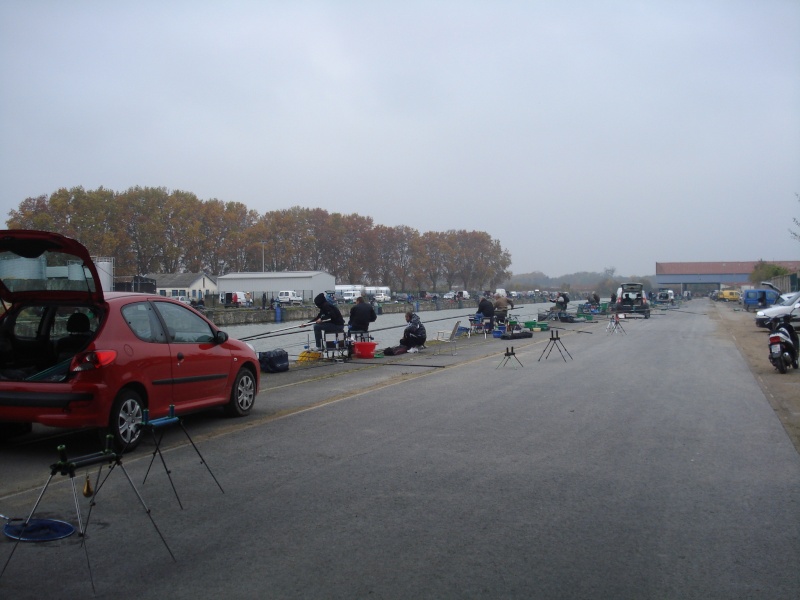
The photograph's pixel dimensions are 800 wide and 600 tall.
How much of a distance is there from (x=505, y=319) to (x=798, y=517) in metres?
24.8

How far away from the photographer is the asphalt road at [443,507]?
14.2 feet

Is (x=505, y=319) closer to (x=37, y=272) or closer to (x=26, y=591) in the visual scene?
(x=37, y=272)

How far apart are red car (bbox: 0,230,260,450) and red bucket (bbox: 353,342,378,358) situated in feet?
31.3

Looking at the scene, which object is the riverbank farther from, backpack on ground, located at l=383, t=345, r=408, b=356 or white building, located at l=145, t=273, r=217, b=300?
backpack on ground, located at l=383, t=345, r=408, b=356

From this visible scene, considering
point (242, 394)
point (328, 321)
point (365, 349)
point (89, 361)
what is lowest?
point (365, 349)

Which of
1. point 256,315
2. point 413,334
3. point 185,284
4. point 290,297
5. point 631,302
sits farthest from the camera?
point 290,297

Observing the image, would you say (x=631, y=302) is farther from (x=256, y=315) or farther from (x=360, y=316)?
(x=360, y=316)

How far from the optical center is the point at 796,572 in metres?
4.45

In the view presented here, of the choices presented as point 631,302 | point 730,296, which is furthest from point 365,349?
point 730,296

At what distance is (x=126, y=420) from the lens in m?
7.57

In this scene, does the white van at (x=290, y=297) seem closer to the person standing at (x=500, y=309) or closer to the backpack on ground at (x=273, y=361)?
the person standing at (x=500, y=309)

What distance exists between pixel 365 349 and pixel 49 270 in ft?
37.9

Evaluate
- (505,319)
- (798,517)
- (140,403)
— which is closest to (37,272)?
(140,403)

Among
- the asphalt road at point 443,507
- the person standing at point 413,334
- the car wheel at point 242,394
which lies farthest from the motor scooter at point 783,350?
the car wheel at point 242,394
